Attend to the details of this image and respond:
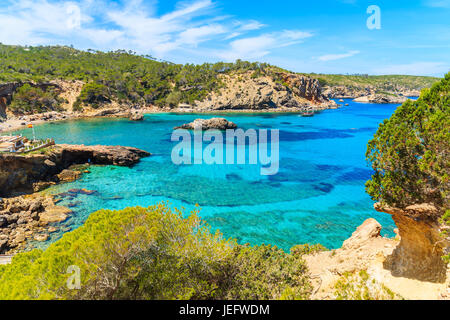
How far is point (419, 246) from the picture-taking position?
9.66 meters

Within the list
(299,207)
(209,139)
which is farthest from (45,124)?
(299,207)

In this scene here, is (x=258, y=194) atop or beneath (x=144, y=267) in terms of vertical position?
beneath

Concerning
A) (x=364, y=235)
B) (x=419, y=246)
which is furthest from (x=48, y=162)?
(x=419, y=246)

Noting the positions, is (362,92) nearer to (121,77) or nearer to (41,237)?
(121,77)

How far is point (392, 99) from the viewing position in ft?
484

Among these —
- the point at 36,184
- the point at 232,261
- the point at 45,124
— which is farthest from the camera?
the point at 45,124

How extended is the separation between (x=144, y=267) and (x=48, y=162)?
26.2 meters

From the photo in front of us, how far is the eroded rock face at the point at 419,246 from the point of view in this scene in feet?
28.7

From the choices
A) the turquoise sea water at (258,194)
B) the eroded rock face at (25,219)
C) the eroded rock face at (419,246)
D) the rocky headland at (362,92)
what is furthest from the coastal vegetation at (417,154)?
the rocky headland at (362,92)

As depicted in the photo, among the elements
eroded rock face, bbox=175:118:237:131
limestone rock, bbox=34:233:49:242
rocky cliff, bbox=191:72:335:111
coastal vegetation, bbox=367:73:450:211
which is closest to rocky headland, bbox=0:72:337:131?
rocky cliff, bbox=191:72:335:111

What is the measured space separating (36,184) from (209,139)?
1223 inches

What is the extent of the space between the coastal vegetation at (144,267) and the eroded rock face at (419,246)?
3.88 m

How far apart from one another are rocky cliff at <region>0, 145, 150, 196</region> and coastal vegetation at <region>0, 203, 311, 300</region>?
20116 mm
